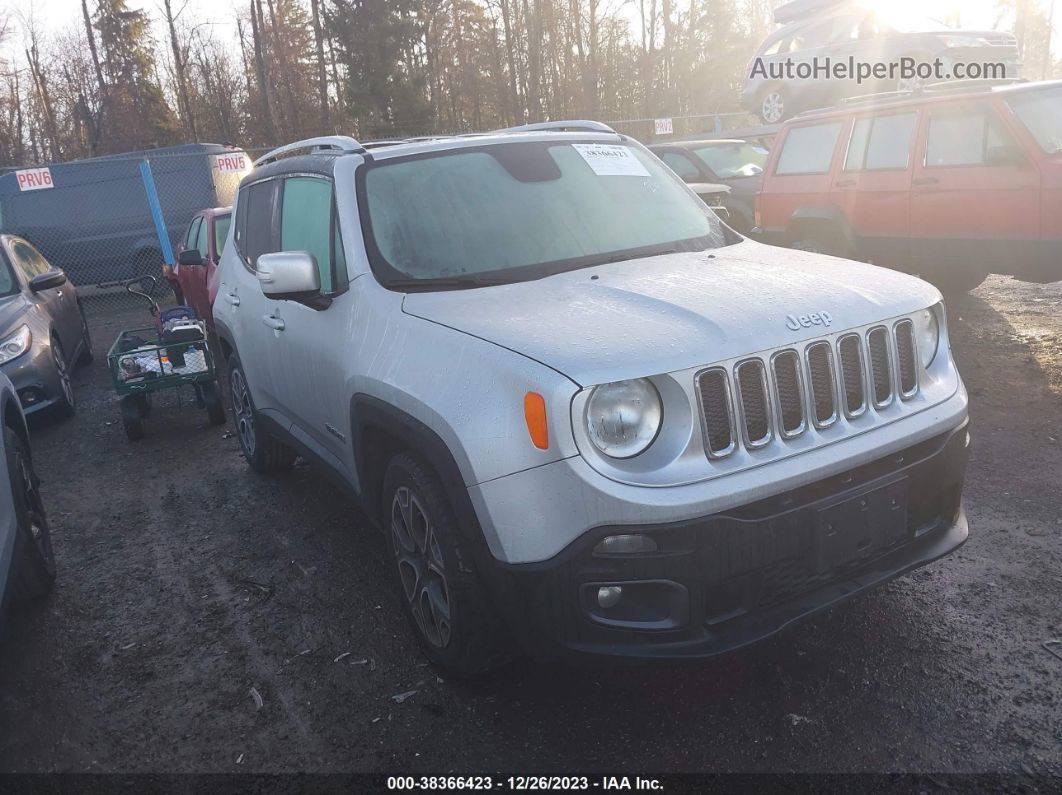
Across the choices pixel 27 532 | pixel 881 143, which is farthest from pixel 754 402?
pixel 881 143

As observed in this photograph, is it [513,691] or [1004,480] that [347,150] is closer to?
[513,691]

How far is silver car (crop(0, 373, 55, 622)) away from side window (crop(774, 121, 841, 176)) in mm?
7300

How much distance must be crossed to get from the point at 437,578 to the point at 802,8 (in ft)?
53.1

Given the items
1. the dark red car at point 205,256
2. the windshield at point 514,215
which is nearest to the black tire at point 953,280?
the windshield at point 514,215

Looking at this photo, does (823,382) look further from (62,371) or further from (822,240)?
(62,371)

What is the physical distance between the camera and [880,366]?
293 cm

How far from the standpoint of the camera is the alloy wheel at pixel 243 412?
5.55m

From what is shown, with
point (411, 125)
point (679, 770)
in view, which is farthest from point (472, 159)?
point (411, 125)

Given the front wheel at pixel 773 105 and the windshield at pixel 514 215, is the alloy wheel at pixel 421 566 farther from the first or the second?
the front wheel at pixel 773 105

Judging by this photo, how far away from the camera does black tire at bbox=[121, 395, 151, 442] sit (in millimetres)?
6977

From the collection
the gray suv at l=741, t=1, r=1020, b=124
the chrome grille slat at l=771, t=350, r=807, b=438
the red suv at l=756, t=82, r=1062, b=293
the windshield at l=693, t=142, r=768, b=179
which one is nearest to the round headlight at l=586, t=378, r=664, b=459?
the chrome grille slat at l=771, t=350, r=807, b=438

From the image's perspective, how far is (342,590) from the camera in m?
4.09

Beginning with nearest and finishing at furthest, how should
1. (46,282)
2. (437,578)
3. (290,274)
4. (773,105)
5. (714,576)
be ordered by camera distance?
(714,576)
(437,578)
(290,274)
(46,282)
(773,105)

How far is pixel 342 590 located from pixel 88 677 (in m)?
1.08
